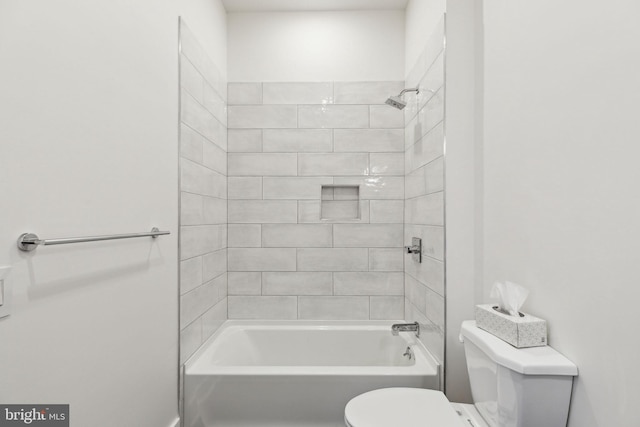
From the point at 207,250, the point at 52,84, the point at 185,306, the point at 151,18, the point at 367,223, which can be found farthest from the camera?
the point at 367,223

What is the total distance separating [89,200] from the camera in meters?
1.14

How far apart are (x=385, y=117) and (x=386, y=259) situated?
1059 mm

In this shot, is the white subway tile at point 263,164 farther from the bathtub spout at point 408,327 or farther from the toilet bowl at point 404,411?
the toilet bowl at point 404,411

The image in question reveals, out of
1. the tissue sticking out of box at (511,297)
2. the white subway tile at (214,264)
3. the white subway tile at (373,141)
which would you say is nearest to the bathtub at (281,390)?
the white subway tile at (214,264)

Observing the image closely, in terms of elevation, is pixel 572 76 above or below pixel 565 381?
above

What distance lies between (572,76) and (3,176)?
5.11ft

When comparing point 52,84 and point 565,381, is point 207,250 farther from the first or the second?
point 565,381

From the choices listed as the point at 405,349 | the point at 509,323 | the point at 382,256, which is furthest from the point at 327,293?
the point at 509,323

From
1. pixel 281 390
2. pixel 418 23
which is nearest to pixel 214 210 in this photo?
pixel 281 390

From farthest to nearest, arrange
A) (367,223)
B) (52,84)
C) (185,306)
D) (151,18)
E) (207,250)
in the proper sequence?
(367,223) < (207,250) < (185,306) < (151,18) < (52,84)

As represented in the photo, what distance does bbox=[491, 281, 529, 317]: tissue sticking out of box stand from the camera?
1.25 meters

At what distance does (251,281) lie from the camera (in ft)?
8.82

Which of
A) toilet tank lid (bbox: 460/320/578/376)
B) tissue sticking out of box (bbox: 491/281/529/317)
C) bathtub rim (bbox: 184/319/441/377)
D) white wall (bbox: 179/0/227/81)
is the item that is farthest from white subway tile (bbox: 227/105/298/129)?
toilet tank lid (bbox: 460/320/578/376)

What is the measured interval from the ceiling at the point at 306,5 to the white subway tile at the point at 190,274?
1846mm
